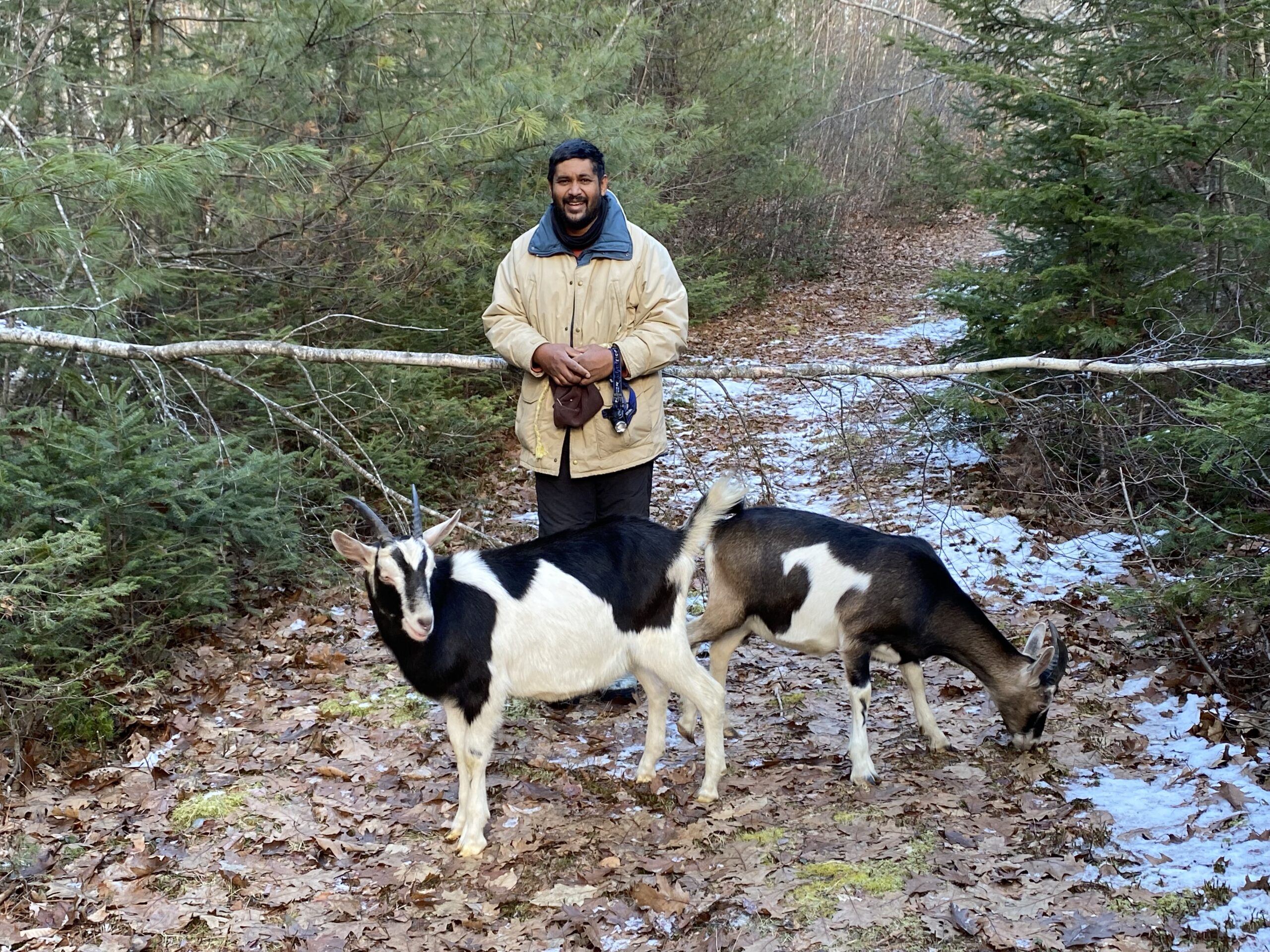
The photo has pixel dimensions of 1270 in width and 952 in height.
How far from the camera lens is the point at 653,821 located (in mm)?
4770

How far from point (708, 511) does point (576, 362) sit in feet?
3.26

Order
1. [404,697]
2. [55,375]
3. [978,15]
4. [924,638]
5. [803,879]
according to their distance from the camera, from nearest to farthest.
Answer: [803,879] < [924,638] < [404,697] < [55,375] < [978,15]

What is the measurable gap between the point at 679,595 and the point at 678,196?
547 inches

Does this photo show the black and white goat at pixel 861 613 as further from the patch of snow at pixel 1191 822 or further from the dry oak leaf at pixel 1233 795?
the dry oak leaf at pixel 1233 795

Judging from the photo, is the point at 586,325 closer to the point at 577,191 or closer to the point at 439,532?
the point at 577,191

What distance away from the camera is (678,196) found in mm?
17703

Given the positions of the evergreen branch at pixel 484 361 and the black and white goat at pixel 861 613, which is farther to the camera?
the evergreen branch at pixel 484 361

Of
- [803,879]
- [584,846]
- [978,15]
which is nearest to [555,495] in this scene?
[584,846]

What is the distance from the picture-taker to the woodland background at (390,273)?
18.5 ft

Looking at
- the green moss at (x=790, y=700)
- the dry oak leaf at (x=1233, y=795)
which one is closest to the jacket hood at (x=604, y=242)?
the green moss at (x=790, y=700)

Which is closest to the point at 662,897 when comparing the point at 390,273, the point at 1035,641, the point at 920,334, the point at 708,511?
the point at 708,511

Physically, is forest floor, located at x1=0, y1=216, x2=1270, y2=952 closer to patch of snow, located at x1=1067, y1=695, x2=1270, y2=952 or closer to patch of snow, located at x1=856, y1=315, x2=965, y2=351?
patch of snow, located at x1=1067, y1=695, x2=1270, y2=952

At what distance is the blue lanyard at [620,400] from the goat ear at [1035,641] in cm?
248

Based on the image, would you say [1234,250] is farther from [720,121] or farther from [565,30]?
→ [720,121]
